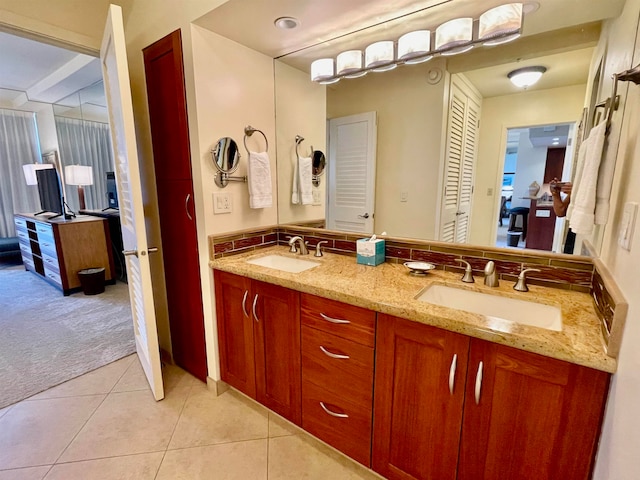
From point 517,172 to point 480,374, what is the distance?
36.7 inches

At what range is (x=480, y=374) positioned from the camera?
965 millimetres

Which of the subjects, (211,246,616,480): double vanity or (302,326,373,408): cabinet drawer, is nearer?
(211,246,616,480): double vanity

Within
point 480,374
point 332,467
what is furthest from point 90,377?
point 480,374

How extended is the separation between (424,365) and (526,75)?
1.32 metres

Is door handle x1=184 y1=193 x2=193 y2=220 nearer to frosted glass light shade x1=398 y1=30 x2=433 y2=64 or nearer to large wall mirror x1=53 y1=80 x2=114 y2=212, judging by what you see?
frosted glass light shade x1=398 y1=30 x2=433 y2=64

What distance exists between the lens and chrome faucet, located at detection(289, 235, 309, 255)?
1.93 m

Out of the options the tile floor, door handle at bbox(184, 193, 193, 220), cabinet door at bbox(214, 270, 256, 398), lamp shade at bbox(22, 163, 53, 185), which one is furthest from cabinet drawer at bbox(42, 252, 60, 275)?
cabinet door at bbox(214, 270, 256, 398)

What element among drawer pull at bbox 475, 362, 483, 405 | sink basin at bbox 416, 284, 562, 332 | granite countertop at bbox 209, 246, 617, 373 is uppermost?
granite countertop at bbox 209, 246, 617, 373

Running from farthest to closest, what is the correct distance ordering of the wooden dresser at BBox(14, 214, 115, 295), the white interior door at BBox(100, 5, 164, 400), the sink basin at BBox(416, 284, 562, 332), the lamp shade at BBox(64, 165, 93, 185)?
→ 1. the lamp shade at BBox(64, 165, 93, 185)
2. the wooden dresser at BBox(14, 214, 115, 295)
3. the white interior door at BBox(100, 5, 164, 400)
4. the sink basin at BBox(416, 284, 562, 332)

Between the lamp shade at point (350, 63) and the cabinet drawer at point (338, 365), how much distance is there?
1.45 meters

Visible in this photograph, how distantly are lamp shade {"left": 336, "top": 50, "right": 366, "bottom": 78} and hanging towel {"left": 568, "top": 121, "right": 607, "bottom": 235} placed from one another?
1.20 metres

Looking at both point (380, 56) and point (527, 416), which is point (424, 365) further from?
point (380, 56)

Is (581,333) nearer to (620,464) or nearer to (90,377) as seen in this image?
(620,464)

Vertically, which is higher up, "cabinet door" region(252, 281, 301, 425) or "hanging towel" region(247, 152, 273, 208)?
"hanging towel" region(247, 152, 273, 208)
